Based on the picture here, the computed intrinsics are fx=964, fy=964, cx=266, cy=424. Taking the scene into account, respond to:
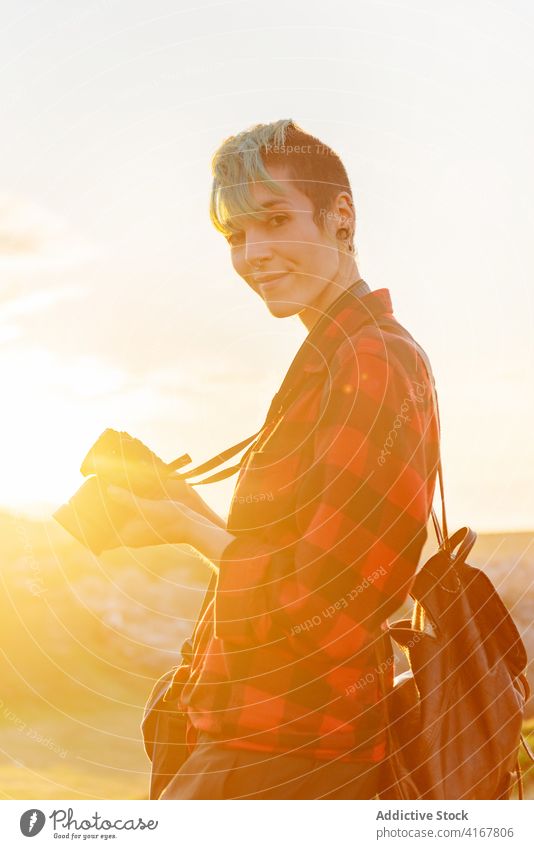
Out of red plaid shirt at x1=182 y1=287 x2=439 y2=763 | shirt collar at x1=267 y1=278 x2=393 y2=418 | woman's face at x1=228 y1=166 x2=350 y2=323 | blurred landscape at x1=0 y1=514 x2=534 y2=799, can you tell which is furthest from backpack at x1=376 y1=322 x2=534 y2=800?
blurred landscape at x1=0 y1=514 x2=534 y2=799

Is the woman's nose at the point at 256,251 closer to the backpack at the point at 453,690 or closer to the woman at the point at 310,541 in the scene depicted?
the woman at the point at 310,541

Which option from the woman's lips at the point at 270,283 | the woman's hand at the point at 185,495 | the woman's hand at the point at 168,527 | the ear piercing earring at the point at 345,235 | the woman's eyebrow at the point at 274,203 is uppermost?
the woman's eyebrow at the point at 274,203

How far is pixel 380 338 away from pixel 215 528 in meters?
0.67

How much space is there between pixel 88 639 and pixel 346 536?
7356 mm

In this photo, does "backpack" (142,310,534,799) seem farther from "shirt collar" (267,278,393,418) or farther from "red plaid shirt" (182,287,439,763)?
"red plaid shirt" (182,287,439,763)

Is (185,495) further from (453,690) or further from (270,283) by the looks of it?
(453,690)

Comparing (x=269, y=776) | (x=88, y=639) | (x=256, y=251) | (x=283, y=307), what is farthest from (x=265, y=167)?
(x=88, y=639)

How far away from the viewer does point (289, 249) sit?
9.23 feet

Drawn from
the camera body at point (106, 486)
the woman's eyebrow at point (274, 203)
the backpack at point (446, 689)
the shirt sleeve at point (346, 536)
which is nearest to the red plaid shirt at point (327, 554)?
the shirt sleeve at point (346, 536)

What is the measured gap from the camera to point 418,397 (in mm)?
2553

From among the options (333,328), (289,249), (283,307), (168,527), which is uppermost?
(289,249)

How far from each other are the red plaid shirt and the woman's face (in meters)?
0.18

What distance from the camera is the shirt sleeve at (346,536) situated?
2.42m

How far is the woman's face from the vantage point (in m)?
2.81
